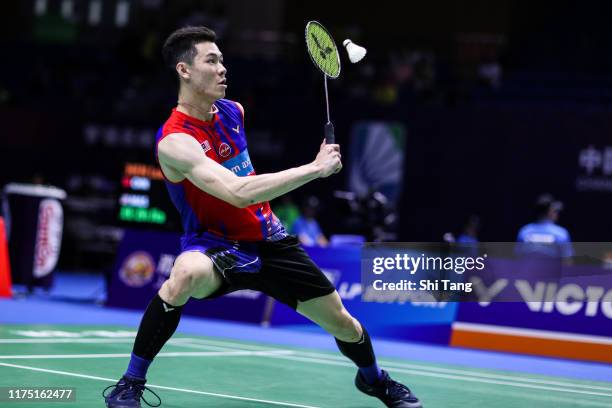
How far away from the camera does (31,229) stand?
1162 cm

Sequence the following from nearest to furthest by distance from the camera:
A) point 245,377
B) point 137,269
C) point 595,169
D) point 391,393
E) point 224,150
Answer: point 224,150 < point 391,393 < point 245,377 < point 137,269 < point 595,169

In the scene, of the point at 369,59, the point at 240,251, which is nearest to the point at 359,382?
the point at 240,251

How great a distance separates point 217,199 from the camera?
15.2 ft

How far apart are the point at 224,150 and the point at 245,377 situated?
6.51 feet

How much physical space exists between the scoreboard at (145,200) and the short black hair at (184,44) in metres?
6.50

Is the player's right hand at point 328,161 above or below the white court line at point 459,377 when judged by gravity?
above

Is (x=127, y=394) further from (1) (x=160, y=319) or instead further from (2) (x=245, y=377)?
(2) (x=245, y=377)

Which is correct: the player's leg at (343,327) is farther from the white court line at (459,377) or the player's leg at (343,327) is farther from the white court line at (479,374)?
the white court line at (479,374)

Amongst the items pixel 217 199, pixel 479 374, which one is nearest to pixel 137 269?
pixel 479 374

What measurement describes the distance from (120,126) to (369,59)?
4.54 m

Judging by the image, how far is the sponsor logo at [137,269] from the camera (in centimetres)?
1081

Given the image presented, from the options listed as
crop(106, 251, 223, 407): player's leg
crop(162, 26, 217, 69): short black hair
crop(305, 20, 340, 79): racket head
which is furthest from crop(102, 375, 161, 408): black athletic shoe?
crop(305, 20, 340, 79): racket head

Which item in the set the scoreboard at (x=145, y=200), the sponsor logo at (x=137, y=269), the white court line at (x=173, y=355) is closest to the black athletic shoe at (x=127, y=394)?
the white court line at (x=173, y=355)

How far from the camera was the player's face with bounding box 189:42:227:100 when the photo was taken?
462cm
